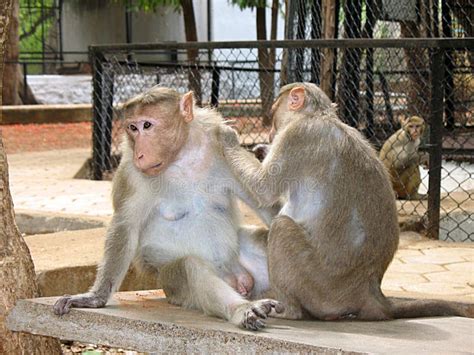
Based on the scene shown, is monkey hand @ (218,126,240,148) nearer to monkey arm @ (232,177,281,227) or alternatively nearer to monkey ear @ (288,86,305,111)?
monkey arm @ (232,177,281,227)

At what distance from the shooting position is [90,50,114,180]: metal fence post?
12.0 m

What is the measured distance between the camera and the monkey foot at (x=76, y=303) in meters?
4.18

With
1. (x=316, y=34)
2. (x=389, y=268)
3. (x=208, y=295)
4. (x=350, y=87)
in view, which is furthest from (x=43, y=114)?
(x=208, y=295)

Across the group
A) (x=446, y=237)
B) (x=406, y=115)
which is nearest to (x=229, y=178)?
(x=446, y=237)

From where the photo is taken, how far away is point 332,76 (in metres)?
9.73

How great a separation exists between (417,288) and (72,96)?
71.3ft

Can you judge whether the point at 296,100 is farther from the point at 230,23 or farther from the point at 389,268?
the point at 230,23

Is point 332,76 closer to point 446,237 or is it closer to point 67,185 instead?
point 446,237

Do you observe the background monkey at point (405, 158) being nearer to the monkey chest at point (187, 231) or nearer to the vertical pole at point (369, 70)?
the vertical pole at point (369, 70)

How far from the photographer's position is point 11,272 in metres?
4.49

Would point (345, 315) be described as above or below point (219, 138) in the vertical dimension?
below

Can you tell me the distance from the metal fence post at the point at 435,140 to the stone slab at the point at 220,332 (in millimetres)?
3973

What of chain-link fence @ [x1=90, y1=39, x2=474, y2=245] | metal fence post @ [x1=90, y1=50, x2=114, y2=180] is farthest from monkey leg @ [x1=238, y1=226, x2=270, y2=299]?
metal fence post @ [x1=90, y1=50, x2=114, y2=180]

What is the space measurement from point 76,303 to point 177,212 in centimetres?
63
